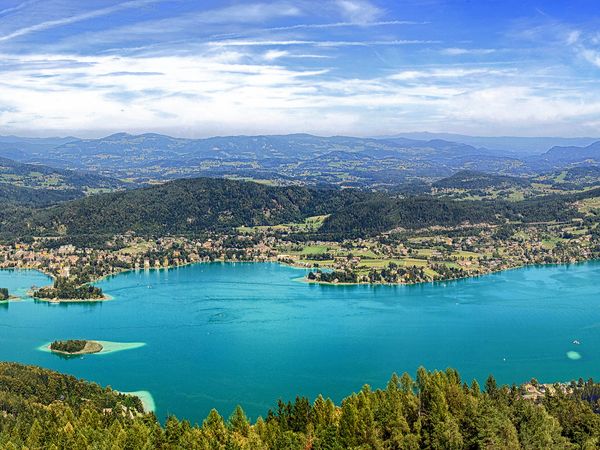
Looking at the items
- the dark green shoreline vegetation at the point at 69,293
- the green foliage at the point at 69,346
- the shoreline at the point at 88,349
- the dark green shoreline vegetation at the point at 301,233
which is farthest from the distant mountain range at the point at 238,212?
the green foliage at the point at 69,346

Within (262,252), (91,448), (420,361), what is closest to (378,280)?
(262,252)

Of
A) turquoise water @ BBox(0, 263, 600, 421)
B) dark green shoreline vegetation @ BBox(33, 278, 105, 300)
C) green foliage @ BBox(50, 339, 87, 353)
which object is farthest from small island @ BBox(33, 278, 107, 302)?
green foliage @ BBox(50, 339, 87, 353)

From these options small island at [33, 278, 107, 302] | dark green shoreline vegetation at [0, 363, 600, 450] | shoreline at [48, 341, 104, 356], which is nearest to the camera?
dark green shoreline vegetation at [0, 363, 600, 450]

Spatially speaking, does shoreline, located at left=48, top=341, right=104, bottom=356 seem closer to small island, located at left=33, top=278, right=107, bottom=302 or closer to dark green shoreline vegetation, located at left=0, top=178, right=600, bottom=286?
small island, located at left=33, top=278, right=107, bottom=302

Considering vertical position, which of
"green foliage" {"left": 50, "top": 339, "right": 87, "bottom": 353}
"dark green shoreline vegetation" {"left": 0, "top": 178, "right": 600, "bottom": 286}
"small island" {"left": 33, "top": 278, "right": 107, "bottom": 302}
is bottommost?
"green foliage" {"left": 50, "top": 339, "right": 87, "bottom": 353}

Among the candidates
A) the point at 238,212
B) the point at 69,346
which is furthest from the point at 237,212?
the point at 69,346

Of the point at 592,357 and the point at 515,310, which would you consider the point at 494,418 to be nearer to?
the point at 592,357

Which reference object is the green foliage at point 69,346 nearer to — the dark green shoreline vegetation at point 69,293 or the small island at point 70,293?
the small island at point 70,293
